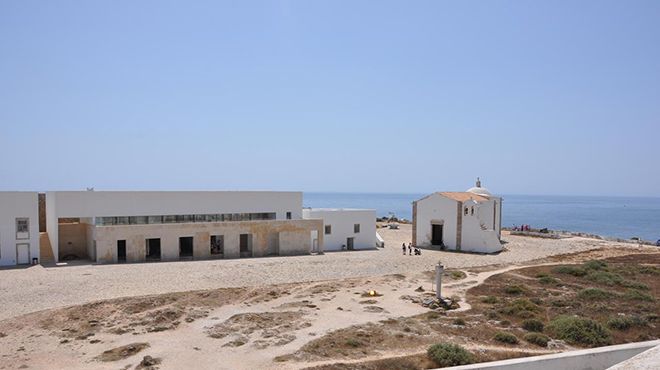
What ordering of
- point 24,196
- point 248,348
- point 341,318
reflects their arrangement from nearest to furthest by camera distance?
point 248,348, point 341,318, point 24,196

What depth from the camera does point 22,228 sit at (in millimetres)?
31938

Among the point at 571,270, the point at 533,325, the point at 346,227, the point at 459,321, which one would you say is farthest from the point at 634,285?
the point at 346,227

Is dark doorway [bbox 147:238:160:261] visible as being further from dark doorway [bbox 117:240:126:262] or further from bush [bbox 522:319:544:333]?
bush [bbox 522:319:544:333]

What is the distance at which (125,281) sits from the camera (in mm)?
27078

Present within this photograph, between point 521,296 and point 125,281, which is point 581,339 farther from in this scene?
point 125,281

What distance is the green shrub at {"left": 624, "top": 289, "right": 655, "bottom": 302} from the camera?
23.7 metres

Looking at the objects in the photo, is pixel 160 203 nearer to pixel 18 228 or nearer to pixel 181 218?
pixel 181 218

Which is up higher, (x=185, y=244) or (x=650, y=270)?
(x=185, y=244)

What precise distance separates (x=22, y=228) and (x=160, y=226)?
8297 mm

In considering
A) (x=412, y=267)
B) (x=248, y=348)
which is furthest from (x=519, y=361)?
(x=412, y=267)

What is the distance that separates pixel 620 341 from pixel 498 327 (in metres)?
4.06

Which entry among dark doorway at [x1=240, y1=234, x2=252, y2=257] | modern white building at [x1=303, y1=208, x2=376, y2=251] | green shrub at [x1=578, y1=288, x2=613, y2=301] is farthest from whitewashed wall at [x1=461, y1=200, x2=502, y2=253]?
dark doorway at [x1=240, y1=234, x2=252, y2=257]

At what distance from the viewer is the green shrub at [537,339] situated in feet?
56.3

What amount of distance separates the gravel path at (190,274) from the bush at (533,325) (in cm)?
1282
